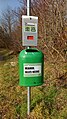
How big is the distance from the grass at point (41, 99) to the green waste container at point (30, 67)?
722mm

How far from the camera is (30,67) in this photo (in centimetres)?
448

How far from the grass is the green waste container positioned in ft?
2.37

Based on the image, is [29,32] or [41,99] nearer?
[29,32]

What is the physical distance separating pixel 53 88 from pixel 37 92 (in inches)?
15.1

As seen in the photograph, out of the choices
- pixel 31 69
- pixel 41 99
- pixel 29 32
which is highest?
pixel 29 32

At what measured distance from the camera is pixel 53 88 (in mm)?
5582

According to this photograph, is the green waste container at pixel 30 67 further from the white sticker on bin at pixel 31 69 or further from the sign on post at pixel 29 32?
the sign on post at pixel 29 32

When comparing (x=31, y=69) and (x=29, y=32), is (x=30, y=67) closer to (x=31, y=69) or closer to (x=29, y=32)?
(x=31, y=69)

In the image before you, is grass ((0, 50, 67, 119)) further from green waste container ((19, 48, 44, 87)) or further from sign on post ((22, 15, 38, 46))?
sign on post ((22, 15, 38, 46))

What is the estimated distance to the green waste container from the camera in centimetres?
446

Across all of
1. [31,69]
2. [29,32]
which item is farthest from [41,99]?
[29,32]

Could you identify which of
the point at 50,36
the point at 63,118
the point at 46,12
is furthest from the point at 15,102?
the point at 46,12

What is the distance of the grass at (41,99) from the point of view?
485cm

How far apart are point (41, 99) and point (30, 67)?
1062 mm
